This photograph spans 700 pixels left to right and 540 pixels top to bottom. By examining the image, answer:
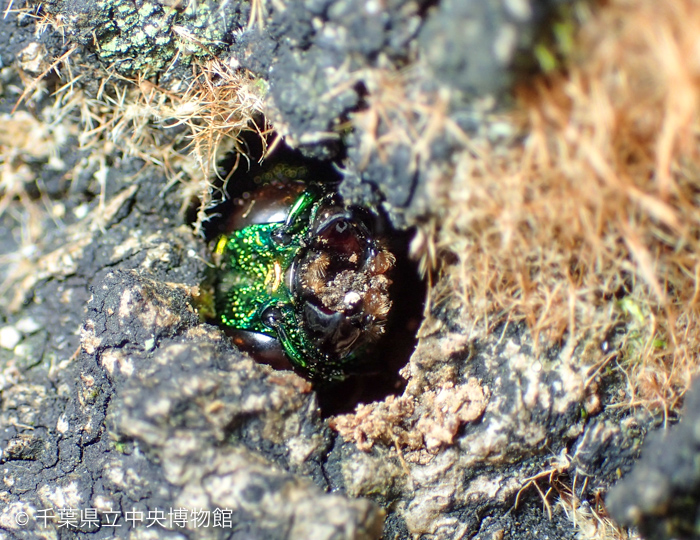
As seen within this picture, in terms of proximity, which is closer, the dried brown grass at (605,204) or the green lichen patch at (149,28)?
the dried brown grass at (605,204)

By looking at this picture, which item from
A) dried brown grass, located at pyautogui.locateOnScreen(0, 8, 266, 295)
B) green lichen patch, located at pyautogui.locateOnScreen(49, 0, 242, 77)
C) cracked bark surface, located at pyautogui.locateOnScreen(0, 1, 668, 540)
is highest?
green lichen patch, located at pyautogui.locateOnScreen(49, 0, 242, 77)

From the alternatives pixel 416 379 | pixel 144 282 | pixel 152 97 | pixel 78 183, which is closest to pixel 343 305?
pixel 416 379

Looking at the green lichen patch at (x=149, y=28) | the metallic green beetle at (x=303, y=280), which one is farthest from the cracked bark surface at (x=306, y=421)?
the metallic green beetle at (x=303, y=280)

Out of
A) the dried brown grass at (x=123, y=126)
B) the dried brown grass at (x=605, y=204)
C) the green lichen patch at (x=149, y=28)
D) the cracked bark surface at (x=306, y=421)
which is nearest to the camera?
the dried brown grass at (x=605, y=204)

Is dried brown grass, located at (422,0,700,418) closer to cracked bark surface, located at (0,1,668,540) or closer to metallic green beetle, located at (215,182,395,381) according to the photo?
cracked bark surface, located at (0,1,668,540)

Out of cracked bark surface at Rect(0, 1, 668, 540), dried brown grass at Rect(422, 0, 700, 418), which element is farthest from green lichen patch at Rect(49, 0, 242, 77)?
dried brown grass at Rect(422, 0, 700, 418)

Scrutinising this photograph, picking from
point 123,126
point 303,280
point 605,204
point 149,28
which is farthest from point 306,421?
point 149,28

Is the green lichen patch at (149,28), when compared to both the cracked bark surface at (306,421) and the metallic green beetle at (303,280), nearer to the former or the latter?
the cracked bark surface at (306,421)

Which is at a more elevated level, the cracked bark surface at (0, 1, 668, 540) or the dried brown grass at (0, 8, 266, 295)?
the dried brown grass at (0, 8, 266, 295)

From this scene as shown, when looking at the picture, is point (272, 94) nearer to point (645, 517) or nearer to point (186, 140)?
point (186, 140)
